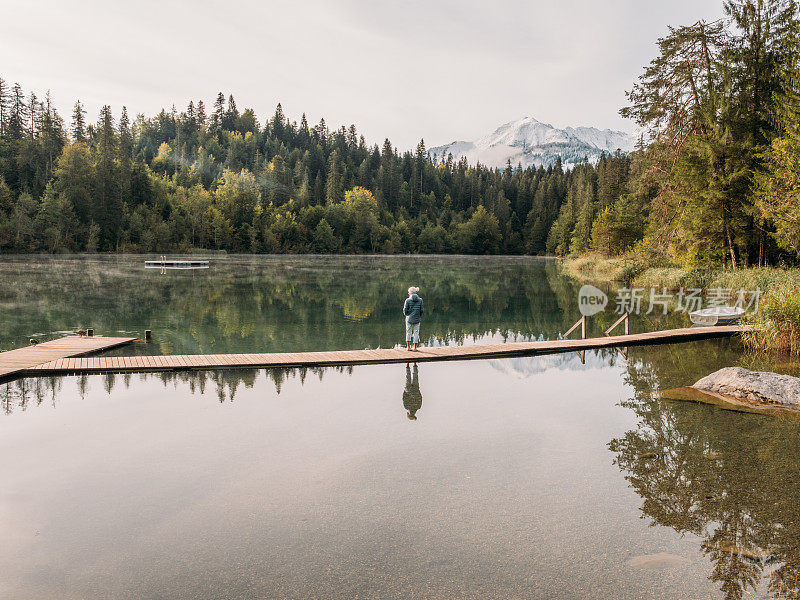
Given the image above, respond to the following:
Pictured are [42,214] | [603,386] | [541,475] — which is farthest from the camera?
[42,214]

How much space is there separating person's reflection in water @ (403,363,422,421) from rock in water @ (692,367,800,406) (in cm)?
548

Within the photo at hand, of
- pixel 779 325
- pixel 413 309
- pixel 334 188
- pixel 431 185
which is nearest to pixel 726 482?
pixel 413 309

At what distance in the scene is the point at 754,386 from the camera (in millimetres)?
10391

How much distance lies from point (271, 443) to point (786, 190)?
24474 mm

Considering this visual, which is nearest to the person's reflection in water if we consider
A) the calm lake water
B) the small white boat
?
the calm lake water

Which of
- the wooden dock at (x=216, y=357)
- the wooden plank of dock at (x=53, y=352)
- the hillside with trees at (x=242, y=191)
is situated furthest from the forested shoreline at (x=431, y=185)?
the wooden plank of dock at (x=53, y=352)

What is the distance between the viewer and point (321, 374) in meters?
12.4

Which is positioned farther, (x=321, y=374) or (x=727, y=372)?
(x=321, y=374)

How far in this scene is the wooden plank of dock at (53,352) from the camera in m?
11.9

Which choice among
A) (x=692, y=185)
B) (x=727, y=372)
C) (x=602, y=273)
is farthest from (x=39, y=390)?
(x=602, y=273)

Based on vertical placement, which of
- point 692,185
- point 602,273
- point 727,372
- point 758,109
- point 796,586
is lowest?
point 796,586

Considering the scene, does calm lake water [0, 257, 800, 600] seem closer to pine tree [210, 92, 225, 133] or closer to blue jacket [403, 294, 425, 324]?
blue jacket [403, 294, 425, 324]

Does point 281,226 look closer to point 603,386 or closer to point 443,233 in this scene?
point 443,233

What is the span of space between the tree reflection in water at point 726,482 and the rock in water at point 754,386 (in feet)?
2.61
